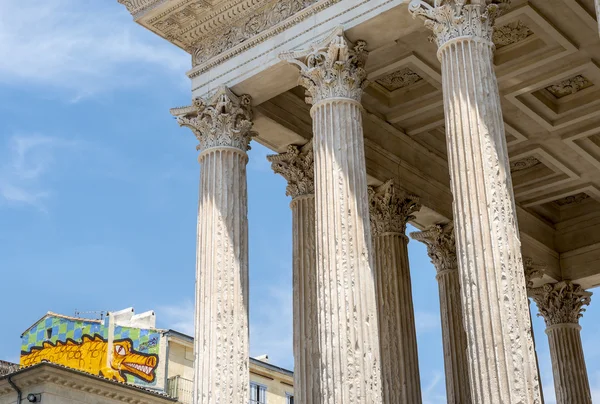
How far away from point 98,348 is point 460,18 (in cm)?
3588

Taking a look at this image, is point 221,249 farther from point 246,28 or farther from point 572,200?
point 572,200

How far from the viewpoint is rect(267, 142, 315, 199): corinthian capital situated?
30373mm

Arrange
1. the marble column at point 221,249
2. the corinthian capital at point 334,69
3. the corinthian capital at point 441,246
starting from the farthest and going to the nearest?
the corinthian capital at point 441,246 → the corinthian capital at point 334,69 → the marble column at point 221,249

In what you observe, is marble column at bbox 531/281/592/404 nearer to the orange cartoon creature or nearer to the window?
the window

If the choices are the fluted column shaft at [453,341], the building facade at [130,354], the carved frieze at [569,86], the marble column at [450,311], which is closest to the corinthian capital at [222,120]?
the marble column at [450,311]

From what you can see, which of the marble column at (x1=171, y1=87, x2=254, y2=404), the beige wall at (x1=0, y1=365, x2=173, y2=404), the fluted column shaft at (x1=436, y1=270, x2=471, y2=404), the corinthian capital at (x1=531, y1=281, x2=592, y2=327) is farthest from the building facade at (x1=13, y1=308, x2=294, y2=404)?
the marble column at (x1=171, y1=87, x2=254, y2=404)

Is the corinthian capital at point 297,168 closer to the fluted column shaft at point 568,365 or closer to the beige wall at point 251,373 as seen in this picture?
the fluted column shaft at point 568,365

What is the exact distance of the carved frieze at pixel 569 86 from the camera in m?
31.9

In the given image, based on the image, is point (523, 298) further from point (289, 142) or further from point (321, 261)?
point (289, 142)

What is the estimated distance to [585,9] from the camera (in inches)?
1077

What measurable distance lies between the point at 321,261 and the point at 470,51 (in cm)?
595

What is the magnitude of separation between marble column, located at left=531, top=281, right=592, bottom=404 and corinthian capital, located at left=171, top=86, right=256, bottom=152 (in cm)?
1621

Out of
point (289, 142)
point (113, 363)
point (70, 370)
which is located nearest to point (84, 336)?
point (113, 363)

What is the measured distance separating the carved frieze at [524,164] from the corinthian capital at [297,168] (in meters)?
8.93
